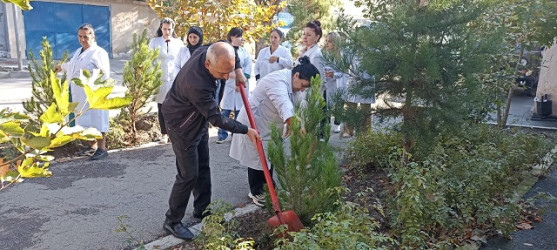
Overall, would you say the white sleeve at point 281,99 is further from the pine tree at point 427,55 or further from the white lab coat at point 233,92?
the white lab coat at point 233,92

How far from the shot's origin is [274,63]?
6691 millimetres

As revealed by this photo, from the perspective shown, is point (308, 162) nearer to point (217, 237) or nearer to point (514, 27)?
point (217, 237)

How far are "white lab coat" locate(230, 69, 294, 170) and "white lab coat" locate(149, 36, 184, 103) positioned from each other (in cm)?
264

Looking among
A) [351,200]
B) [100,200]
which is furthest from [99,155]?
[351,200]

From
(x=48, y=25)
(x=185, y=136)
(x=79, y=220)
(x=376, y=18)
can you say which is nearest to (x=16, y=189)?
(x=79, y=220)

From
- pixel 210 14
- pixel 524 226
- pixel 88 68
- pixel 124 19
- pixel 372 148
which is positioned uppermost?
pixel 124 19

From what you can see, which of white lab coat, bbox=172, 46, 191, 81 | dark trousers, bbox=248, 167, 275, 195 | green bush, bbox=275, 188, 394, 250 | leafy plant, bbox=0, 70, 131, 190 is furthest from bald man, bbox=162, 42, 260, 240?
white lab coat, bbox=172, 46, 191, 81

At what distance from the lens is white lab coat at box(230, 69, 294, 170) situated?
4.04m

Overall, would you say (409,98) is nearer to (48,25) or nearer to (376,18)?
(376,18)

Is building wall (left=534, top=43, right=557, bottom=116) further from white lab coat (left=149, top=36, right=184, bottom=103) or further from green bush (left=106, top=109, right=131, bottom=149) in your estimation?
green bush (left=106, top=109, right=131, bottom=149)

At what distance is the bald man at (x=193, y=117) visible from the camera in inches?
130

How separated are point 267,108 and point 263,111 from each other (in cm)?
5

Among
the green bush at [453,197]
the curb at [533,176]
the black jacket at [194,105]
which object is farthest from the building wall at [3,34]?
the curb at [533,176]

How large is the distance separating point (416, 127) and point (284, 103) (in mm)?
1394
